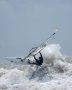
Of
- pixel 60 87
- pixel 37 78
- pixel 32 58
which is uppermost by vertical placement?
pixel 32 58

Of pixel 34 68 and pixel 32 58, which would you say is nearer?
pixel 34 68

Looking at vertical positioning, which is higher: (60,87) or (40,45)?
(40,45)

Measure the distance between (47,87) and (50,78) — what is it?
6.18m

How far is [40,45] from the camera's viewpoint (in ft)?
157

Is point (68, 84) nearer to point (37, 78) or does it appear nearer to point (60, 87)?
point (60, 87)

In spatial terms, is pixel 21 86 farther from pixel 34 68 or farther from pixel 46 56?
pixel 46 56

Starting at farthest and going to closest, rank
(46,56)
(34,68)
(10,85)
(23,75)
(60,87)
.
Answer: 1. (46,56)
2. (34,68)
3. (23,75)
4. (10,85)
5. (60,87)

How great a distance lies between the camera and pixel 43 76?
36.5 meters

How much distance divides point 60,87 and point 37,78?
24.8 ft

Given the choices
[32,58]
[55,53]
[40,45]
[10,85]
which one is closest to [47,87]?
[10,85]

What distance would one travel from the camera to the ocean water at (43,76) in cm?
2967

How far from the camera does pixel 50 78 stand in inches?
1379

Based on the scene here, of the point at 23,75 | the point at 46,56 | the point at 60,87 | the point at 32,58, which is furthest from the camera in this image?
the point at 46,56

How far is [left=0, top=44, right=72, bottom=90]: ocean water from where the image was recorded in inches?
1168
